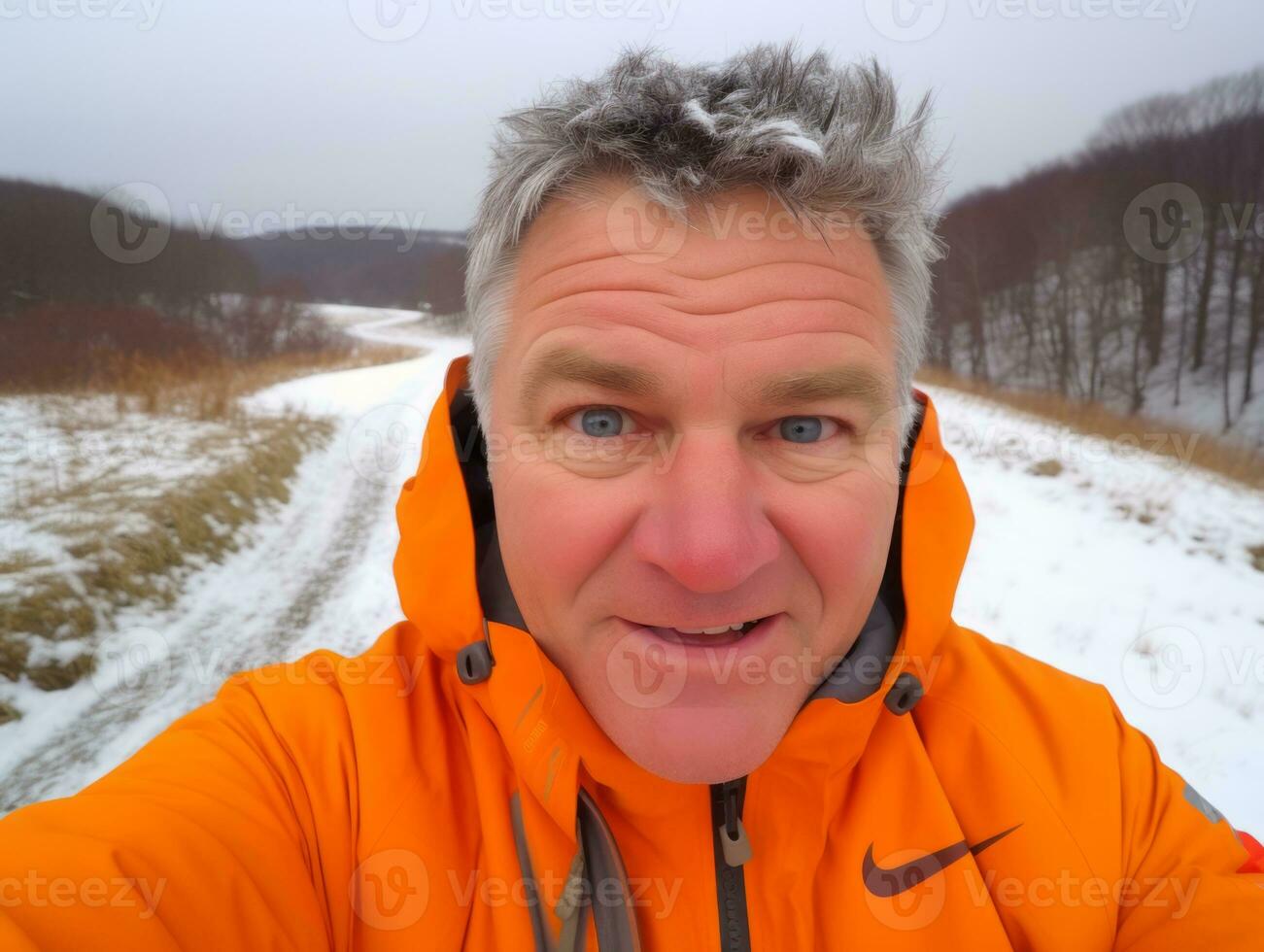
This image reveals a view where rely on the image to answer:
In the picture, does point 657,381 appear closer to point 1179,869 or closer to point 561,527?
point 561,527

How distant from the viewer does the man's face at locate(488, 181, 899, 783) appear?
1.08 meters

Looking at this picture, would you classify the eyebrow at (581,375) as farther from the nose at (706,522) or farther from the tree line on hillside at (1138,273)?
the tree line on hillside at (1138,273)

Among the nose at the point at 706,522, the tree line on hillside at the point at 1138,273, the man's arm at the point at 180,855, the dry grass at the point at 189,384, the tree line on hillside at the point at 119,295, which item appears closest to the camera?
the man's arm at the point at 180,855

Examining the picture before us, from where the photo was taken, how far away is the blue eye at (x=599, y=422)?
3.83 feet

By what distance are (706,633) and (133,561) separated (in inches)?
188

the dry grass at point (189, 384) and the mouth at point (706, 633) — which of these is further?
the dry grass at point (189, 384)

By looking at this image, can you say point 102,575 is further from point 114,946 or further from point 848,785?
point 848,785

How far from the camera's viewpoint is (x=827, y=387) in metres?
1.13

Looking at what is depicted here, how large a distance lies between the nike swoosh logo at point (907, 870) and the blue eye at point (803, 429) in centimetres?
89

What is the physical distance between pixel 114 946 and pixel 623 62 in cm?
187

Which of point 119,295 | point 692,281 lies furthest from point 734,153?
point 119,295

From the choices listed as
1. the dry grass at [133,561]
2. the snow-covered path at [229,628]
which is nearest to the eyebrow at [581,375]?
the snow-covered path at [229,628]

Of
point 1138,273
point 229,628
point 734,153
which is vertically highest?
point 1138,273

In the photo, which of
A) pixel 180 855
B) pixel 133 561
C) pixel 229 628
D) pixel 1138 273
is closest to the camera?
pixel 180 855
